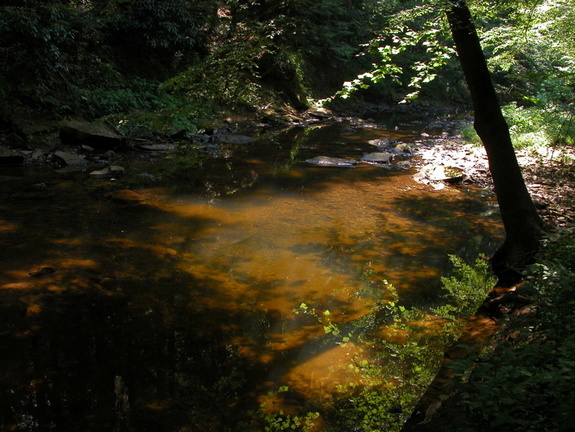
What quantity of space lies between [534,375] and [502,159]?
3492 mm

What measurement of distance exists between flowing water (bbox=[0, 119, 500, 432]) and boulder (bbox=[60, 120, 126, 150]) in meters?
2.91

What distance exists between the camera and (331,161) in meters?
12.1

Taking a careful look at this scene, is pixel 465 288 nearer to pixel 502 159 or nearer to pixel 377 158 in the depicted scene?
pixel 502 159

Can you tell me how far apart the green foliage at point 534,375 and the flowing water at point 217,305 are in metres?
1.04

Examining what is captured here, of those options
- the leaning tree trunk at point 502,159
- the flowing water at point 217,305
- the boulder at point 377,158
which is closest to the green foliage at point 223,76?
the flowing water at point 217,305

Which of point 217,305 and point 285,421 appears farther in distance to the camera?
point 217,305

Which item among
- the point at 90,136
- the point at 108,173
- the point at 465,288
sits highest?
the point at 90,136

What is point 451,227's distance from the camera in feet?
24.5

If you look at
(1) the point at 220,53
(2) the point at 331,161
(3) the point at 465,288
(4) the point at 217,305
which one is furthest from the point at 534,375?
(2) the point at 331,161

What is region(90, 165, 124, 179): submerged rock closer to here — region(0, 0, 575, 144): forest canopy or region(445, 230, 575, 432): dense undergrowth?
region(0, 0, 575, 144): forest canopy

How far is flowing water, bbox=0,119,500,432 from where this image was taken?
122 inches

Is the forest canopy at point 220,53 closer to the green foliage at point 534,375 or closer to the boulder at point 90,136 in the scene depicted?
the boulder at point 90,136

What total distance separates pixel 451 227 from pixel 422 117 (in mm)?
19861

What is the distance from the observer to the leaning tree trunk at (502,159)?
4.69 m
